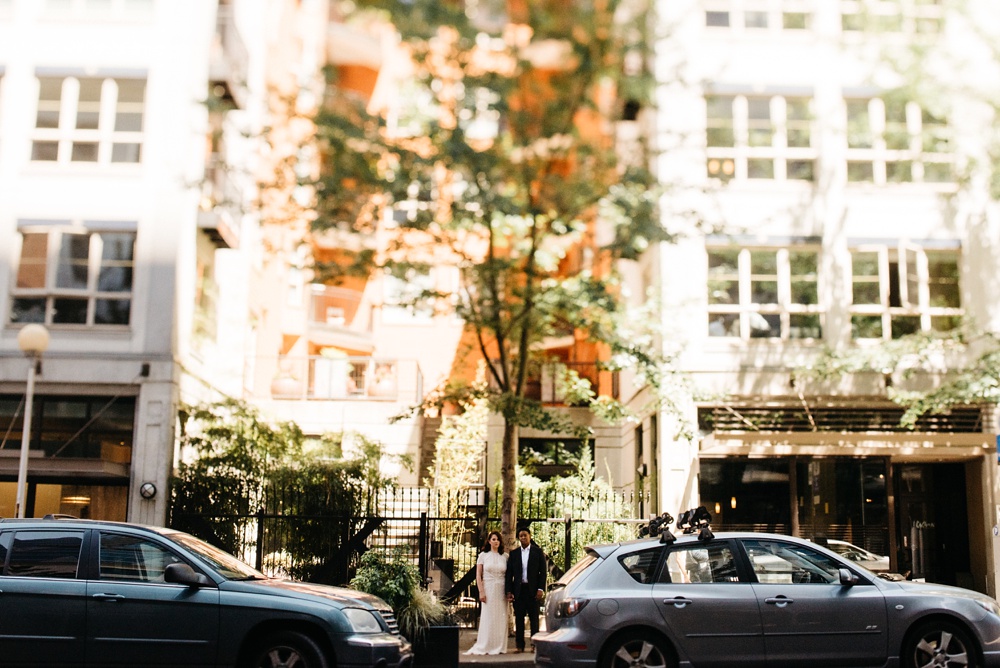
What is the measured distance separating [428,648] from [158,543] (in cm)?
406

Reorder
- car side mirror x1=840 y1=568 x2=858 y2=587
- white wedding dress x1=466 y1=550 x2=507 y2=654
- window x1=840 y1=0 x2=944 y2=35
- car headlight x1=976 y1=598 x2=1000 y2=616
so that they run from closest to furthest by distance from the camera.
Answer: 1. car side mirror x1=840 y1=568 x2=858 y2=587
2. car headlight x1=976 y1=598 x2=1000 y2=616
3. white wedding dress x1=466 y1=550 x2=507 y2=654
4. window x1=840 y1=0 x2=944 y2=35

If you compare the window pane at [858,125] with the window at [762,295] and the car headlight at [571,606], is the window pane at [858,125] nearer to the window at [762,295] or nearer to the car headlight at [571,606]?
the window at [762,295]

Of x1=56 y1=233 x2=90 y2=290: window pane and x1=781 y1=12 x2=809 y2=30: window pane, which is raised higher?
x1=781 y1=12 x2=809 y2=30: window pane

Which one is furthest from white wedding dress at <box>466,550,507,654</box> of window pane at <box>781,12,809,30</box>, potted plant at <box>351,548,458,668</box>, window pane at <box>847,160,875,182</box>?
window pane at <box>781,12,809,30</box>

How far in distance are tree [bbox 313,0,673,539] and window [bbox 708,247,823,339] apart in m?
5.54

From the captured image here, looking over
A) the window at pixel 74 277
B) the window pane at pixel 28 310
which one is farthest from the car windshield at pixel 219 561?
the window pane at pixel 28 310

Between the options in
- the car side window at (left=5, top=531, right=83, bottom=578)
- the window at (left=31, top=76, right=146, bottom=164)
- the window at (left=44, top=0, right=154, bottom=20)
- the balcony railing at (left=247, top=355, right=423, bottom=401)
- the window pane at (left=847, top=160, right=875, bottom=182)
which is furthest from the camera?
the balcony railing at (left=247, top=355, right=423, bottom=401)

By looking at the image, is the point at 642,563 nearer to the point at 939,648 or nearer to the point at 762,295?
the point at 939,648

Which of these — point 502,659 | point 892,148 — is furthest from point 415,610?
point 892,148

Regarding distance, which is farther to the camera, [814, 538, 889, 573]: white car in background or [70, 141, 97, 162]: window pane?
[70, 141, 97, 162]: window pane

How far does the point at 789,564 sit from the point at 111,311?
15.0 m

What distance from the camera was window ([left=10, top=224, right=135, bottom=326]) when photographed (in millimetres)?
21016

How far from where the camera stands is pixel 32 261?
21219 mm

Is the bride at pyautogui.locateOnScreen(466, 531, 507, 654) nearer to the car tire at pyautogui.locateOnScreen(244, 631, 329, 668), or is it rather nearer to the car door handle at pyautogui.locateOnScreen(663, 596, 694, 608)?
the car door handle at pyautogui.locateOnScreen(663, 596, 694, 608)
